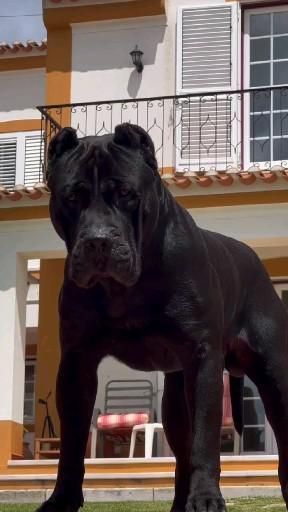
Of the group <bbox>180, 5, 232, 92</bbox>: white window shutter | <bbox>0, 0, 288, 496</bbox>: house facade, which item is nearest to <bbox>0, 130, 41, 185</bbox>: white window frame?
<bbox>0, 0, 288, 496</bbox>: house facade

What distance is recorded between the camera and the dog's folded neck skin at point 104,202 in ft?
10.0

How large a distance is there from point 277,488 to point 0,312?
4465 millimetres

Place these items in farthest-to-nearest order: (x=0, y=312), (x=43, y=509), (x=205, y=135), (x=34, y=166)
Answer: (x=34, y=166) → (x=205, y=135) → (x=0, y=312) → (x=43, y=509)

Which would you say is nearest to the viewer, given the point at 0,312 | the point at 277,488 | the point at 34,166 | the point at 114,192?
the point at 114,192

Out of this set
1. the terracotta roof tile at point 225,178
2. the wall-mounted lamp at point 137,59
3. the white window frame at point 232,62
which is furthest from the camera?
the wall-mounted lamp at point 137,59

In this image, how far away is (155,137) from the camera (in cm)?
1481

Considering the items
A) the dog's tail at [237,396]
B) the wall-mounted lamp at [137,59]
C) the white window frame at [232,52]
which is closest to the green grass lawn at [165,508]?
the dog's tail at [237,396]

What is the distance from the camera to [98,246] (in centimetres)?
303

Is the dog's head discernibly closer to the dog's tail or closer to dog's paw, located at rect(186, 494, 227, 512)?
dog's paw, located at rect(186, 494, 227, 512)

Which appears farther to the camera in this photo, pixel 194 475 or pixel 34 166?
pixel 34 166

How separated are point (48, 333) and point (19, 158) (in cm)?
483

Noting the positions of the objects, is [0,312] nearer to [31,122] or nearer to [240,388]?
[31,122]

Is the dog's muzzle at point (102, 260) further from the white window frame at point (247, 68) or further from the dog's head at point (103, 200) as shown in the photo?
the white window frame at point (247, 68)

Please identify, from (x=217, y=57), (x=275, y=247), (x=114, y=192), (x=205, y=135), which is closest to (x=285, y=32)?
(x=217, y=57)
